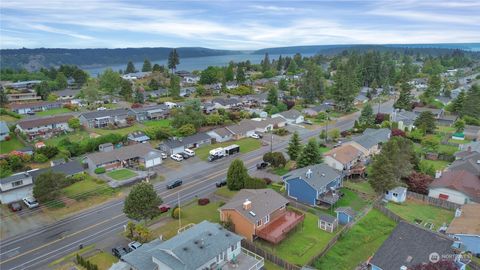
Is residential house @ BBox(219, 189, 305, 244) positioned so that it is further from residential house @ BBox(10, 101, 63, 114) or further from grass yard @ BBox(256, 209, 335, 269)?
residential house @ BBox(10, 101, 63, 114)

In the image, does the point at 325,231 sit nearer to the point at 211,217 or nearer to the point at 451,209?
the point at 211,217

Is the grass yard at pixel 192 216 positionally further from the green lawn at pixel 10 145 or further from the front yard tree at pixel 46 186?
the green lawn at pixel 10 145

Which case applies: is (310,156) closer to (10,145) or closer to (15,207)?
(15,207)

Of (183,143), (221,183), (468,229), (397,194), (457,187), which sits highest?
(468,229)

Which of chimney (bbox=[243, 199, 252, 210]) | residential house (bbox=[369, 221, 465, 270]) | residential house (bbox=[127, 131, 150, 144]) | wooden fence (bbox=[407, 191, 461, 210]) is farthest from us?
residential house (bbox=[127, 131, 150, 144])

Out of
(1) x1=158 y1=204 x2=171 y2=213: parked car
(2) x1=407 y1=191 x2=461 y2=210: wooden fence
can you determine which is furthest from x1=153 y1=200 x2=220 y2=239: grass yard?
(2) x1=407 y1=191 x2=461 y2=210: wooden fence

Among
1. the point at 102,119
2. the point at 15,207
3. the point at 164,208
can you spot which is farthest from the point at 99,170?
the point at 102,119
